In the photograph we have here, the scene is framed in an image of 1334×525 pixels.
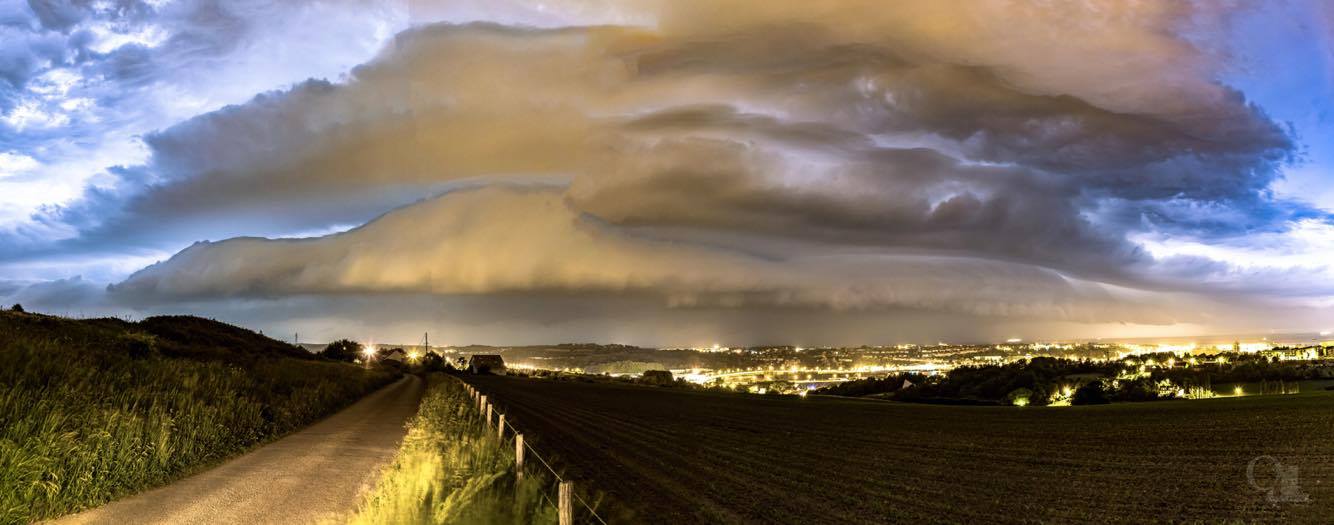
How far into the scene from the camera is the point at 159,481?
16.7m

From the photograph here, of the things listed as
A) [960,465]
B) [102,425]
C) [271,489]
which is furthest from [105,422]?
A: [960,465]

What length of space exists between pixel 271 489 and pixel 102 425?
3.64m

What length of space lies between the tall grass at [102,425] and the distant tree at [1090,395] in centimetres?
6388

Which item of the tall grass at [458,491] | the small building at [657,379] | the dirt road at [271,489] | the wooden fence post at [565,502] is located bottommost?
the small building at [657,379]

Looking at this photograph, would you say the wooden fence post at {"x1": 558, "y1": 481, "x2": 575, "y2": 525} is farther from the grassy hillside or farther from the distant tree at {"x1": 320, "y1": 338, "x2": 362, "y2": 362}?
the distant tree at {"x1": 320, "y1": 338, "x2": 362, "y2": 362}

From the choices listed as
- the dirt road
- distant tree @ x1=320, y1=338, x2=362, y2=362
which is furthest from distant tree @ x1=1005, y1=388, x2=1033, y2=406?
distant tree @ x1=320, y1=338, x2=362, y2=362

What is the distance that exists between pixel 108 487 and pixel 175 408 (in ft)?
21.1

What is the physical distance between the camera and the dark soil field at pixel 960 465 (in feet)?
63.3

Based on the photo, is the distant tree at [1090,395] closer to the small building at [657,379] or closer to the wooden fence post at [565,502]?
the small building at [657,379]

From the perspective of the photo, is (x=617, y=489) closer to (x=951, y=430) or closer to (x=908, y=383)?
(x=951, y=430)

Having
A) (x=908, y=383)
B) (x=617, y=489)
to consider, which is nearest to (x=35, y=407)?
(x=617, y=489)

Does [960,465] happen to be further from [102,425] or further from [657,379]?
[657,379]

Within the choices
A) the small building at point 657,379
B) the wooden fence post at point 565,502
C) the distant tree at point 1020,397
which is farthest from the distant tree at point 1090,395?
the wooden fence post at point 565,502

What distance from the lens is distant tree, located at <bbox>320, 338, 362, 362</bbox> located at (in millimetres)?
163962
